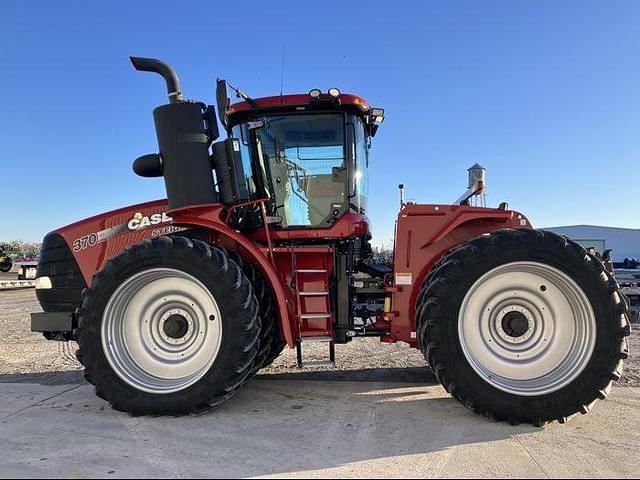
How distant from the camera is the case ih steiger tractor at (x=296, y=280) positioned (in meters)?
3.54

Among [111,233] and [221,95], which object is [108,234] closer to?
[111,233]

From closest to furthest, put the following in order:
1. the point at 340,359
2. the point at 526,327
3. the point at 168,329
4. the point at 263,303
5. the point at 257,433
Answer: the point at 257,433, the point at 526,327, the point at 168,329, the point at 263,303, the point at 340,359

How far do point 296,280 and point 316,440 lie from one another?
146 centimetres

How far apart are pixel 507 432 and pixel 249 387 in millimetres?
2348

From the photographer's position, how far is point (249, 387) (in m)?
4.49

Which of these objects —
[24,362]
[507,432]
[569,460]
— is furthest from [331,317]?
[24,362]

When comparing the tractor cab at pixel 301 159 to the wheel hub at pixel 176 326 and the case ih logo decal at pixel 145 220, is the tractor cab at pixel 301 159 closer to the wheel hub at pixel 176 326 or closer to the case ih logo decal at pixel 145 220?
the case ih logo decal at pixel 145 220

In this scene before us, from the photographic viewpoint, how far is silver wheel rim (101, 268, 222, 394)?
381cm

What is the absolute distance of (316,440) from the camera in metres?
3.20

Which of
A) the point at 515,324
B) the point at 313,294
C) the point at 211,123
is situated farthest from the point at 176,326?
the point at 515,324

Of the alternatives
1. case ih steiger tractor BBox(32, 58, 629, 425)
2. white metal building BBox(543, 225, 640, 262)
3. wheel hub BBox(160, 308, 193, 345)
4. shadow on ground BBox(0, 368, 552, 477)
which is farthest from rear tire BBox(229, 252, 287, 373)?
white metal building BBox(543, 225, 640, 262)

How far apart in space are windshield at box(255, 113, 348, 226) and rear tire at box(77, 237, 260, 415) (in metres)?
0.96

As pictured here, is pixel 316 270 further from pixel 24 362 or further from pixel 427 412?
pixel 24 362

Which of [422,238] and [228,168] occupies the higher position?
[228,168]
